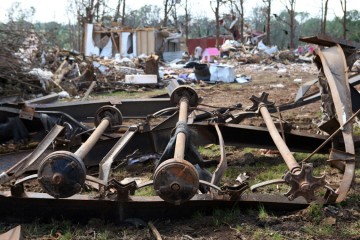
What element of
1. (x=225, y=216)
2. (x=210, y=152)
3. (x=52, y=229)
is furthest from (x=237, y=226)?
(x=210, y=152)

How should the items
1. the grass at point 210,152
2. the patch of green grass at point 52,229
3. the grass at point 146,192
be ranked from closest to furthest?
the patch of green grass at point 52,229 → the grass at point 146,192 → the grass at point 210,152

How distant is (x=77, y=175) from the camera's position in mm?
2783

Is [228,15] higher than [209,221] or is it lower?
higher

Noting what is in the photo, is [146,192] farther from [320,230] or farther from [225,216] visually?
[320,230]

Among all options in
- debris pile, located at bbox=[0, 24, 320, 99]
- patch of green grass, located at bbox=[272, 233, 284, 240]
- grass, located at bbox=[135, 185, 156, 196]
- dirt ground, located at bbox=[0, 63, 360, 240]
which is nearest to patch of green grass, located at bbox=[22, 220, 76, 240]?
dirt ground, located at bbox=[0, 63, 360, 240]

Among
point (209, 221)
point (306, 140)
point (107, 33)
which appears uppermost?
point (107, 33)

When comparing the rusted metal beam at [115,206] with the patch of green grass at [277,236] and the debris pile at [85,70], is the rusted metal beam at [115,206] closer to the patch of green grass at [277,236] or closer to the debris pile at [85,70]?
the patch of green grass at [277,236]

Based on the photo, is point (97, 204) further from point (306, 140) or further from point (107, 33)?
point (107, 33)

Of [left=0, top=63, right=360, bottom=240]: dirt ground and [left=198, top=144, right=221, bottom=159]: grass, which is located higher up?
[left=198, top=144, right=221, bottom=159]: grass

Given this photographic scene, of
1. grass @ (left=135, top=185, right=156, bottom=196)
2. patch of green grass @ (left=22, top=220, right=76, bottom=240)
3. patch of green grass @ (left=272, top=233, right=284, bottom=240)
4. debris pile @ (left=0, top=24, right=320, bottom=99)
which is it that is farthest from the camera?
debris pile @ (left=0, top=24, right=320, bottom=99)

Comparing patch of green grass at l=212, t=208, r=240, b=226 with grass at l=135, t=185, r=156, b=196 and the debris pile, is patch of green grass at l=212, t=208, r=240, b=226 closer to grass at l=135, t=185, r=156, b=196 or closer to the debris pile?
grass at l=135, t=185, r=156, b=196

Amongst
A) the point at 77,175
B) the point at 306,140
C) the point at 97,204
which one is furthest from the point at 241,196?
the point at 306,140

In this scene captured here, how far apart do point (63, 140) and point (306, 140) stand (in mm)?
2641

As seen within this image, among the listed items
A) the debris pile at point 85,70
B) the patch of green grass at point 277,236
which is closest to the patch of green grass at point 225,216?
the patch of green grass at point 277,236
